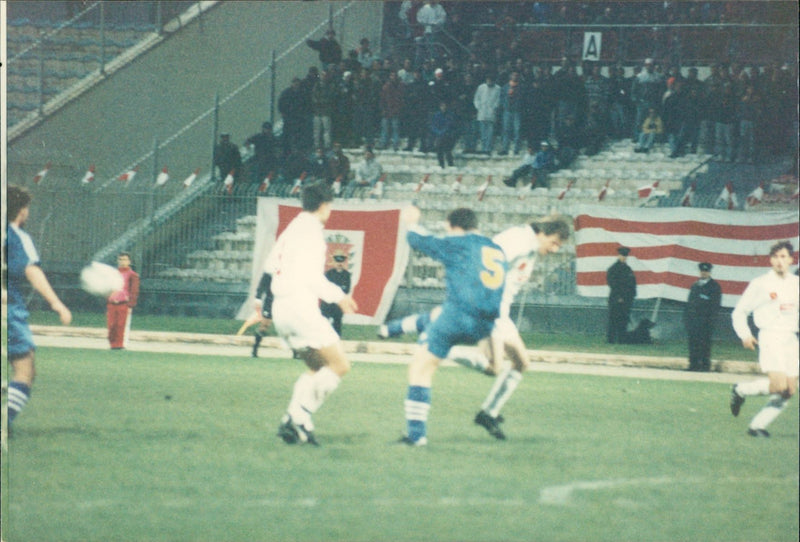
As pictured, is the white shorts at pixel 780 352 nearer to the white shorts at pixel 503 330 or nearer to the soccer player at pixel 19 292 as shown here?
the white shorts at pixel 503 330

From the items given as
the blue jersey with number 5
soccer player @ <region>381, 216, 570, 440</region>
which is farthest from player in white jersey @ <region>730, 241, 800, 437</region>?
the blue jersey with number 5

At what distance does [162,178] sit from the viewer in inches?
416

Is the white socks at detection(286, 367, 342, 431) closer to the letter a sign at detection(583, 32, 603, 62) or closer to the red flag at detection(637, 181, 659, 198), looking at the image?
the letter a sign at detection(583, 32, 603, 62)

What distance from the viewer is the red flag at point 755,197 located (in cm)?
1013

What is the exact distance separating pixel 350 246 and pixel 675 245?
4201mm

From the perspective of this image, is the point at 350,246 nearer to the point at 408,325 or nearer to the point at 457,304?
the point at 408,325

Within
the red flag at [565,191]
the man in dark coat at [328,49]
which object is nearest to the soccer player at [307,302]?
the man in dark coat at [328,49]

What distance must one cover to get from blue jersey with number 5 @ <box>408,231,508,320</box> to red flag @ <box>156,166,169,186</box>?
478cm

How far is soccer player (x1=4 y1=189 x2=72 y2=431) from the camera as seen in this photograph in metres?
5.19

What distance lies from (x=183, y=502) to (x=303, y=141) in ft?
15.1

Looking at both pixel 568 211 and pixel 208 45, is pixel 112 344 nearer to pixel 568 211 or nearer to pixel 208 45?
pixel 208 45

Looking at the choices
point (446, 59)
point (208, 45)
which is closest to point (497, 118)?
point (446, 59)

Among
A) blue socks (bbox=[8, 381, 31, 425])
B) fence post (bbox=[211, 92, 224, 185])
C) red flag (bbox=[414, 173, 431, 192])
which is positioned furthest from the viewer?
red flag (bbox=[414, 173, 431, 192])

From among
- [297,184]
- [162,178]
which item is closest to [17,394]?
[162,178]
